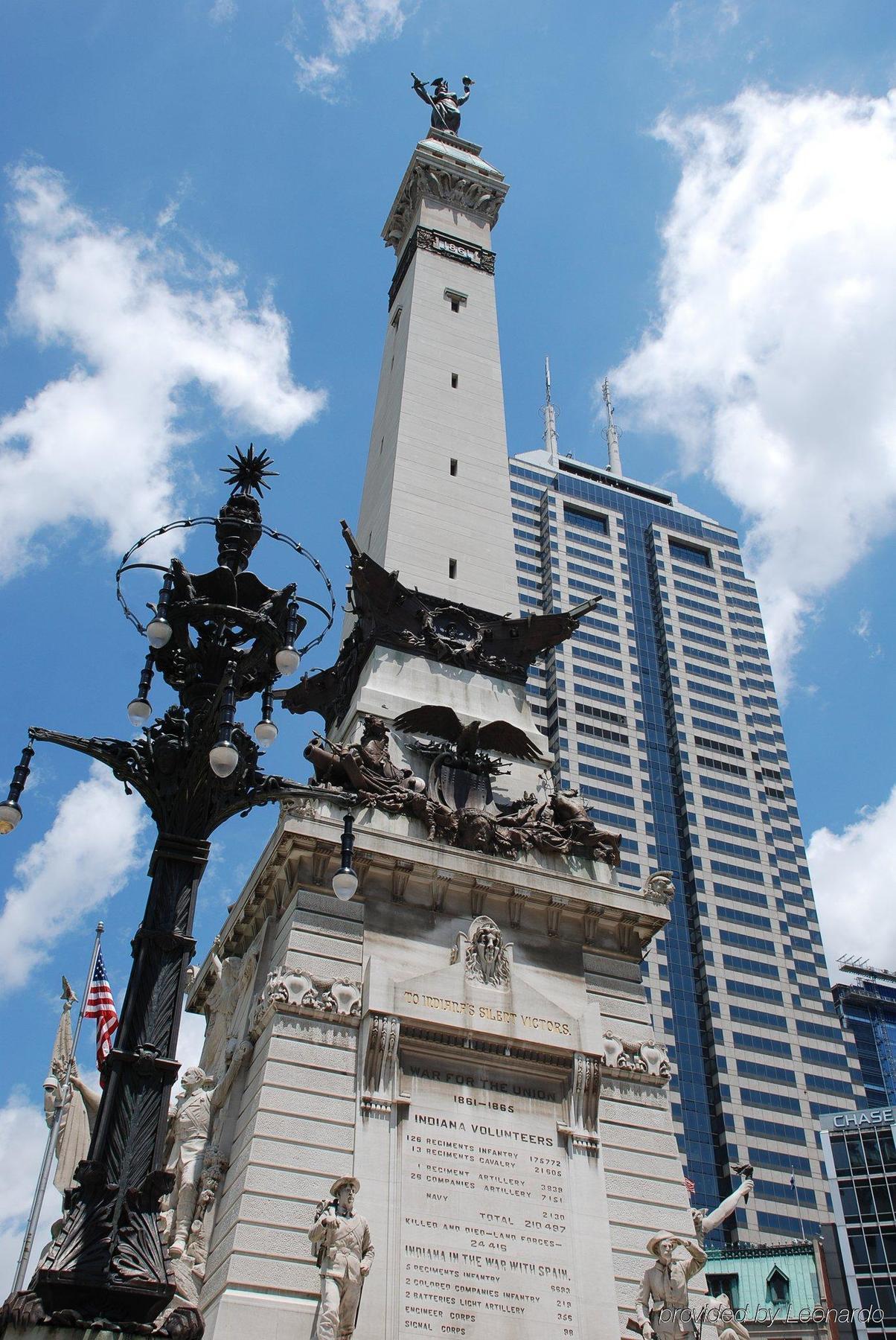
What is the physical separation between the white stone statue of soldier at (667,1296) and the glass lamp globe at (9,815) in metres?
11.8

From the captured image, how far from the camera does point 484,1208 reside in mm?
19891

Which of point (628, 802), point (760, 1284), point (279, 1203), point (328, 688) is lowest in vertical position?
point (279, 1203)

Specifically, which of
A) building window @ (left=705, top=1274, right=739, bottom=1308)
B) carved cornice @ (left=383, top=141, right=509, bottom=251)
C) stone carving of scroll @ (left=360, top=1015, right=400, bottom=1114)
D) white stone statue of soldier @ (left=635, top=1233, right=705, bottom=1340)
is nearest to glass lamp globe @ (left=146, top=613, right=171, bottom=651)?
stone carving of scroll @ (left=360, top=1015, right=400, bottom=1114)

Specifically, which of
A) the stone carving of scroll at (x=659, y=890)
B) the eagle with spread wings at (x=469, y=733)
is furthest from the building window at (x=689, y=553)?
the stone carving of scroll at (x=659, y=890)

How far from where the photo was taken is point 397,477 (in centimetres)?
3275

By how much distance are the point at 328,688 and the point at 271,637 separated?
16.2m

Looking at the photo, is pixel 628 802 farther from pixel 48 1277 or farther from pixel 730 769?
pixel 48 1277

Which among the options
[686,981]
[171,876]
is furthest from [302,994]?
[686,981]

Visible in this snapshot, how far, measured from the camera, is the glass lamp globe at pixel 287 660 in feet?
46.3

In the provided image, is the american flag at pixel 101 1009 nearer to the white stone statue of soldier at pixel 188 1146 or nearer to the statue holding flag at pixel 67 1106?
the statue holding flag at pixel 67 1106

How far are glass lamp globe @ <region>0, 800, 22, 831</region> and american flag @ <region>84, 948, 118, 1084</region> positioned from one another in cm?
1357

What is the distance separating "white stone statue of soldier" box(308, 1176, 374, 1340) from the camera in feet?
52.9

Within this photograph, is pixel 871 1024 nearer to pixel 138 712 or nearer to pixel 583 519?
pixel 583 519

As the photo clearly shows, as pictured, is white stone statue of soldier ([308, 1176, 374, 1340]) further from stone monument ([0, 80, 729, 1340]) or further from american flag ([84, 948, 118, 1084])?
american flag ([84, 948, 118, 1084])
